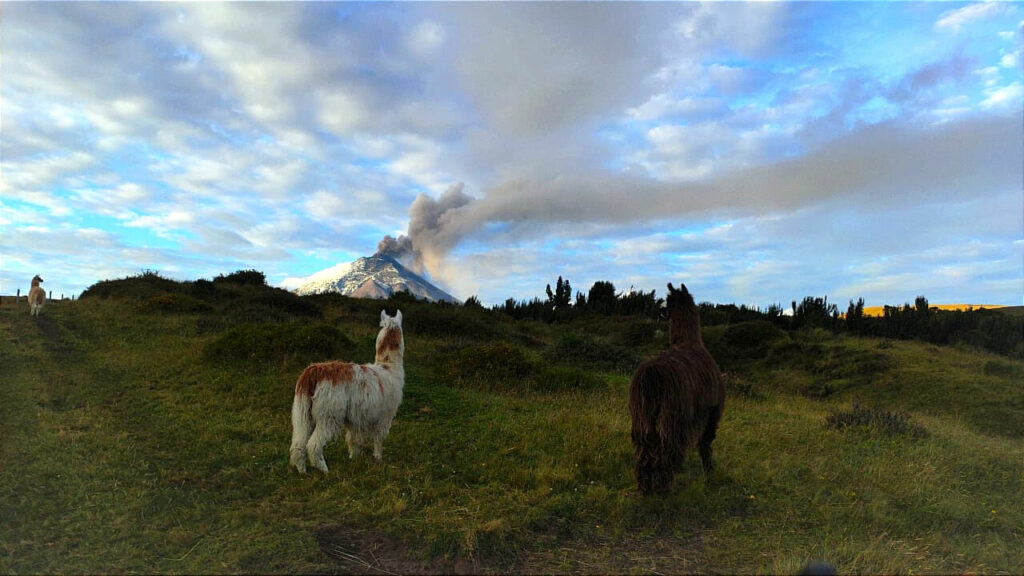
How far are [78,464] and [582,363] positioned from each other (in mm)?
14273

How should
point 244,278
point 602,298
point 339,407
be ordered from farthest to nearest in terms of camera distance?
point 602,298
point 244,278
point 339,407

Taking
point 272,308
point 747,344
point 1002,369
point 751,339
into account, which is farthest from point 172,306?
point 1002,369

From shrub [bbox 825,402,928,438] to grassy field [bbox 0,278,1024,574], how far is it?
0.15ft

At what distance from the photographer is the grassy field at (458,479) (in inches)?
192

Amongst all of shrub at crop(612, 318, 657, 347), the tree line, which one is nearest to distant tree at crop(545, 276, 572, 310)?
the tree line

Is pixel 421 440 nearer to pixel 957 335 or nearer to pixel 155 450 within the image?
pixel 155 450

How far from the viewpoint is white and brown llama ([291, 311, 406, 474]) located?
6895 millimetres

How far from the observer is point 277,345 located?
556 inches

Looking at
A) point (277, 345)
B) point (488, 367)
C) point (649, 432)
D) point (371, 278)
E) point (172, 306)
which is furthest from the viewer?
point (371, 278)

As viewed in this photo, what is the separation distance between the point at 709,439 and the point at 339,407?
4952 millimetres

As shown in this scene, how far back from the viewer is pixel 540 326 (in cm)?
3238

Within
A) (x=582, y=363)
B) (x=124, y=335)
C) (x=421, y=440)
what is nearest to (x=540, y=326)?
(x=582, y=363)

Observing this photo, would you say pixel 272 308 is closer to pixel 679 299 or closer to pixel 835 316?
pixel 679 299

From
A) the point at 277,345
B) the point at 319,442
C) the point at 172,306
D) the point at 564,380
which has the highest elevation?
the point at 172,306
